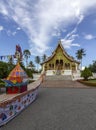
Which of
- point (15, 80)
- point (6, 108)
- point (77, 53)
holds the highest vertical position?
point (77, 53)

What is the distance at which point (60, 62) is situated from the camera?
46.7m

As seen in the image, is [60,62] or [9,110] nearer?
[9,110]

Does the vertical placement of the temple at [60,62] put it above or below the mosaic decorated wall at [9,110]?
above

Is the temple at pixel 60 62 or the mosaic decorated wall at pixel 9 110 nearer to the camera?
the mosaic decorated wall at pixel 9 110

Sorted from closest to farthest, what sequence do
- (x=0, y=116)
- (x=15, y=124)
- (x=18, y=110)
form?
(x=0, y=116), (x=15, y=124), (x=18, y=110)

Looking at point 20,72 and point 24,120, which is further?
point 20,72

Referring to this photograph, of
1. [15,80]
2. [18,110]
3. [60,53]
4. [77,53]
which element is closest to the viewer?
[18,110]

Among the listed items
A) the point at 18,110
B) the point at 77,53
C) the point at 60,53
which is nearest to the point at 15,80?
the point at 18,110

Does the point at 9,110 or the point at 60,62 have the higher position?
the point at 60,62

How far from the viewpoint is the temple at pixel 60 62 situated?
45.5 metres

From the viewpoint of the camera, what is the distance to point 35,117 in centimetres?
651

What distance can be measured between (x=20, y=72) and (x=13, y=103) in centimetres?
437

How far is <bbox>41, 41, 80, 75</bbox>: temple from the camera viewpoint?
149 ft

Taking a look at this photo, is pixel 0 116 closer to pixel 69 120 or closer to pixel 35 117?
pixel 35 117
